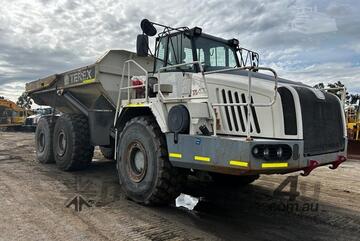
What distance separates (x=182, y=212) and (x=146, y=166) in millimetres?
837

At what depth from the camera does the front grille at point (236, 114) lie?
449cm

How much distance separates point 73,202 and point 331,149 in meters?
3.78

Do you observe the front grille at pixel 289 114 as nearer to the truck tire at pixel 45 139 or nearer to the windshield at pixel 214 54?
the windshield at pixel 214 54

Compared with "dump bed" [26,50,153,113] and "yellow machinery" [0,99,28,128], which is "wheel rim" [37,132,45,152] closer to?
"dump bed" [26,50,153,113]

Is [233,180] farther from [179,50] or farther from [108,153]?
[108,153]

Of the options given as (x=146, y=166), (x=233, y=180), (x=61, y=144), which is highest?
(x=61, y=144)

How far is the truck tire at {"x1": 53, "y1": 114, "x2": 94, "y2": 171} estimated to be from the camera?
8.00 m

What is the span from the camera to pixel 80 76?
7.90 metres

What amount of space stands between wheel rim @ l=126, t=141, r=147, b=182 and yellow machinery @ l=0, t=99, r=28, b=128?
27222 millimetres

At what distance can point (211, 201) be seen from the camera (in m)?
6.14

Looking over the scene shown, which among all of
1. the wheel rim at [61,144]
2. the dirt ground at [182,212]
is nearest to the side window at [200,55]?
the dirt ground at [182,212]

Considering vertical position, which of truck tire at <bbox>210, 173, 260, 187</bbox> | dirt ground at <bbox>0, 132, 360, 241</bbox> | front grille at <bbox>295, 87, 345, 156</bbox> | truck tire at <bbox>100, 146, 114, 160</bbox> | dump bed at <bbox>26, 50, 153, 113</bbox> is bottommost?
dirt ground at <bbox>0, 132, 360, 241</bbox>

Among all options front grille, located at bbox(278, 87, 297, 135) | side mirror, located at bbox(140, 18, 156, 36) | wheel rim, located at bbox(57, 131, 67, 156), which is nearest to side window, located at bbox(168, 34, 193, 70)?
side mirror, located at bbox(140, 18, 156, 36)

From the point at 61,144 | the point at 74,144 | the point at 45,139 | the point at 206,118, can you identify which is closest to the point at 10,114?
the point at 45,139
